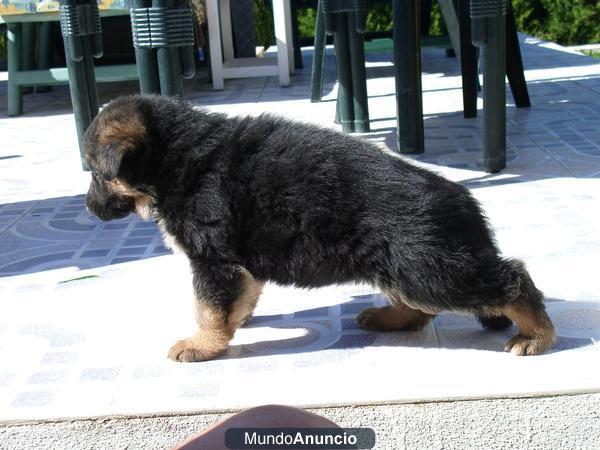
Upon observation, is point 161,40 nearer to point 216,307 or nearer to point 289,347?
point 216,307

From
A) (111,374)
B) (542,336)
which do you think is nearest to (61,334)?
(111,374)

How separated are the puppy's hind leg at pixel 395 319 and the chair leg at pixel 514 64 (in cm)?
403

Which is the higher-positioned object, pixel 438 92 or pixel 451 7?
pixel 451 7

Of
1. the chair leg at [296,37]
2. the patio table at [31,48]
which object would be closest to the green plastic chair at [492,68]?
the patio table at [31,48]

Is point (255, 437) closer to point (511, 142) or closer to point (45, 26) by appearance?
point (511, 142)

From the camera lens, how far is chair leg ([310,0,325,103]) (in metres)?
7.25

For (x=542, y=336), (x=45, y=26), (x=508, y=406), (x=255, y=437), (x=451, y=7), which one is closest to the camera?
(x=255, y=437)

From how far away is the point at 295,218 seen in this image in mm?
2797

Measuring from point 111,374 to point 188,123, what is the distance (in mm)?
911

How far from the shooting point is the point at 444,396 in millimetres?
2479

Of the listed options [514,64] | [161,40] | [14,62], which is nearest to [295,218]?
[161,40]

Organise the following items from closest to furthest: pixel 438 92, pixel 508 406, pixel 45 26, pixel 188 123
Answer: pixel 508 406 < pixel 188 123 < pixel 438 92 < pixel 45 26

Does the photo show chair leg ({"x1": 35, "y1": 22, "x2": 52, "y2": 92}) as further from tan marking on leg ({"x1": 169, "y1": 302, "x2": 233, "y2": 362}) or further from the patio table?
tan marking on leg ({"x1": 169, "y1": 302, "x2": 233, "y2": 362})

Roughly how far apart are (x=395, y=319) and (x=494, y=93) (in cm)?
223
